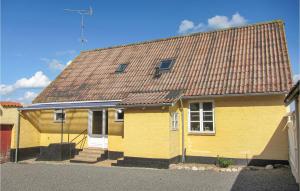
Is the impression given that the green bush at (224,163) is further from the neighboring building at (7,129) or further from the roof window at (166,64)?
the neighboring building at (7,129)

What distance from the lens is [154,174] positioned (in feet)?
43.2

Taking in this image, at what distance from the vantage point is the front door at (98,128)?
18375 millimetres

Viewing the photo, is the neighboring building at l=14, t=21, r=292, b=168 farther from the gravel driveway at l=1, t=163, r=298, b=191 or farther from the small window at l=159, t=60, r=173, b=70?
the gravel driveway at l=1, t=163, r=298, b=191

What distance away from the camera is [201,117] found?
51.4ft

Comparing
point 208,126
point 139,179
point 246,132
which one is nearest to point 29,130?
point 139,179

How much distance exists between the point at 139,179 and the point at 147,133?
128 inches

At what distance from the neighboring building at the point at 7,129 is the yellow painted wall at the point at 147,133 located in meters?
7.41

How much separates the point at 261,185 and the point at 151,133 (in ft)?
19.2

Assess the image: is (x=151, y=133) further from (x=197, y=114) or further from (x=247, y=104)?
(x=247, y=104)

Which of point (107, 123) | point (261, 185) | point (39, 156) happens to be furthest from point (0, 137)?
point (261, 185)

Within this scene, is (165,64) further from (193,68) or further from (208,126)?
(208,126)

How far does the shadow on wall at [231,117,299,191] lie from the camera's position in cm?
1036

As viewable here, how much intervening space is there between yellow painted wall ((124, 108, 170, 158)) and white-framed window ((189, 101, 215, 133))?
6.26ft

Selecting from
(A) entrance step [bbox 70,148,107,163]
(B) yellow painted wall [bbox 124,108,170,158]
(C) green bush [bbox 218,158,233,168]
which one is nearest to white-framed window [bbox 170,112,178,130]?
(B) yellow painted wall [bbox 124,108,170,158]
